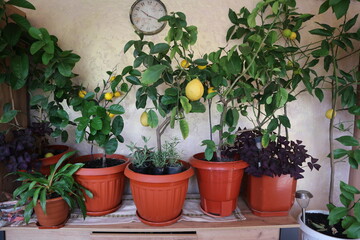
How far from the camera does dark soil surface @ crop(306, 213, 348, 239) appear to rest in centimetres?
98

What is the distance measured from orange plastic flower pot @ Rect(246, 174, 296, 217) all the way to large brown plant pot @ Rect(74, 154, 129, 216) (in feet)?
2.06

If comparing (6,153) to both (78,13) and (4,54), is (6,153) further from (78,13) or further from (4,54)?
(78,13)

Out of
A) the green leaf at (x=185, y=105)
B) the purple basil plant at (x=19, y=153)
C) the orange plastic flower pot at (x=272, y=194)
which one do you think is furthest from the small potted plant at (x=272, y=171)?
the purple basil plant at (x=19, y=153)

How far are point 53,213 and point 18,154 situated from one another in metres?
0.29

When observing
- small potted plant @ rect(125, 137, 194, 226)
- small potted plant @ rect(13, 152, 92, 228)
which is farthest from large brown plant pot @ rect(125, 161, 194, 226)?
small potted plant @ rect(13, 152, 92, 228)

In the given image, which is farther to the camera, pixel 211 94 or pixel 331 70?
pixel 331 70

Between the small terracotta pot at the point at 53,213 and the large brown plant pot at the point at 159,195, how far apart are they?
0.29 meters

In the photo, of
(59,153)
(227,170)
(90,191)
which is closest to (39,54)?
(59,153)

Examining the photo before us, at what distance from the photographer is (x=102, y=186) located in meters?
0.94

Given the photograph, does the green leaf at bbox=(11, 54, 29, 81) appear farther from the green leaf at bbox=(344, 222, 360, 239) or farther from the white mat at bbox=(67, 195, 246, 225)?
the green leaf at bbox=(344, 222, 360, 239)

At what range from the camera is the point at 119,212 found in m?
1.01

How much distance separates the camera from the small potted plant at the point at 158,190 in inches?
33.5

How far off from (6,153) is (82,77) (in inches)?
21.1

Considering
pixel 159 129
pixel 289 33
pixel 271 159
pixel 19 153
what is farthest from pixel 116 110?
pixel 289 33
